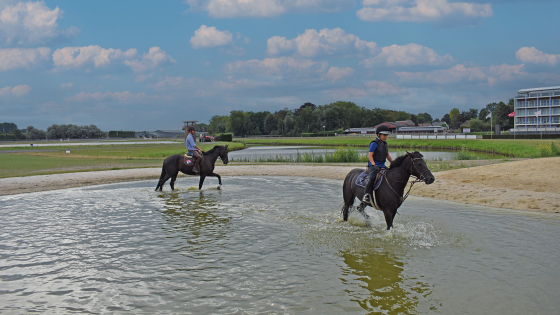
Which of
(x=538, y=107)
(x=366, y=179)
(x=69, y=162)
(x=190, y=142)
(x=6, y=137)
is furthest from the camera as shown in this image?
(x=6, y=137)

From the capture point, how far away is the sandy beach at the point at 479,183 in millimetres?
13688

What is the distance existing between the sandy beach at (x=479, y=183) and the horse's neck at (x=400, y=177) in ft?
20.6

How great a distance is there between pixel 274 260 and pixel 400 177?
3857 mm

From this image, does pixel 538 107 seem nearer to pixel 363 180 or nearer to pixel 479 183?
pixel 479 183

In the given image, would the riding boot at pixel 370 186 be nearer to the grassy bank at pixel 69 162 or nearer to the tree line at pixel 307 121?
the grassy bank at pixel 69 162

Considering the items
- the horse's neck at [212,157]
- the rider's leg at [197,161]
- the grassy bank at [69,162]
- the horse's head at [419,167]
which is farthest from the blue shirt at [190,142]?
the grassy bank at [69,162]

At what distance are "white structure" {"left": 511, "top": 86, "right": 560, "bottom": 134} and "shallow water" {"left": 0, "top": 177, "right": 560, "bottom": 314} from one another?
120 metres

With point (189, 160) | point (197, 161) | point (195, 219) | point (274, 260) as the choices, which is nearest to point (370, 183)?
point (274, 260)

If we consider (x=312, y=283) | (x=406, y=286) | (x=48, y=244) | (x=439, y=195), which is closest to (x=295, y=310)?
(x=312, y=283)

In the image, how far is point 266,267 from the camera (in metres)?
7.39

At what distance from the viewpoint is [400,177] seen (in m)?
9.27

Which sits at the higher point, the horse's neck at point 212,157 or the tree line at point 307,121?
the tree line at point 307,121

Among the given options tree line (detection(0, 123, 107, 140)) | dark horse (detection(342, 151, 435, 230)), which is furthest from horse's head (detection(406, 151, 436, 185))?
tree line (detection(0, 123, 107, 140))

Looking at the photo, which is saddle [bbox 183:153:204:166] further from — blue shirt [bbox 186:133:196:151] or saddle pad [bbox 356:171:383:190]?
saddle pad [bbox 356:171:383:190]
